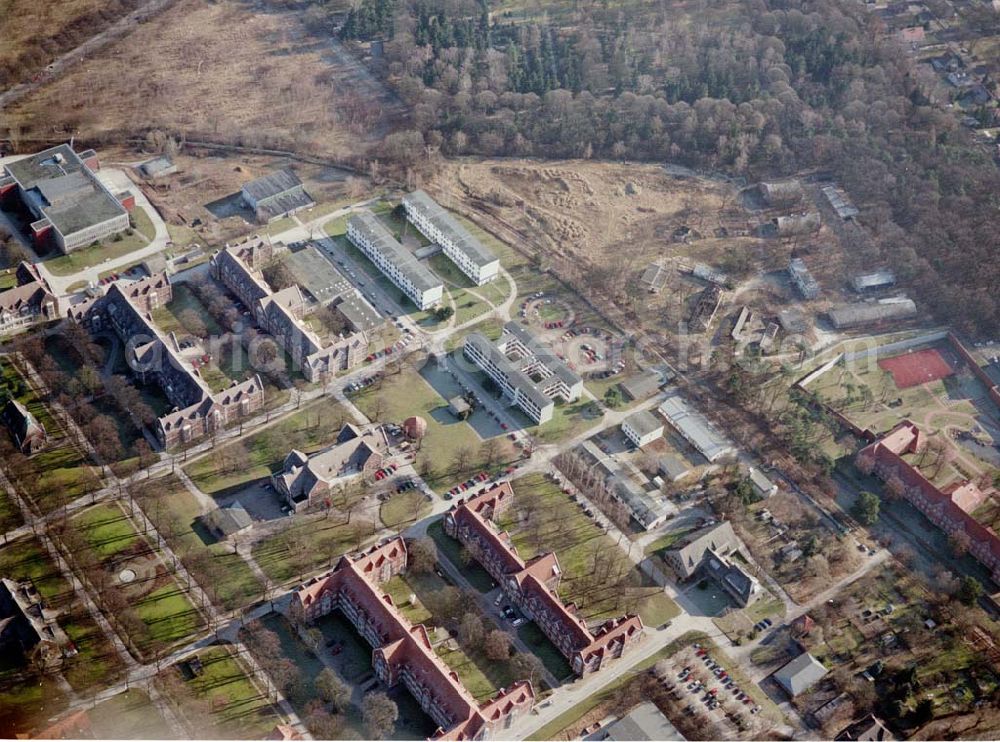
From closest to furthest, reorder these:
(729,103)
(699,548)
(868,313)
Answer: (699,548) → (868,313) → (729,103)

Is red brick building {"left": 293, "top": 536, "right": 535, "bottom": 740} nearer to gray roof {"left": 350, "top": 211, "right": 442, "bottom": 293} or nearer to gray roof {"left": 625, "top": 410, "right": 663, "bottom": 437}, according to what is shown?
gray roof {"left": 625, "top": 410, "right": 663, "bottom": 437}

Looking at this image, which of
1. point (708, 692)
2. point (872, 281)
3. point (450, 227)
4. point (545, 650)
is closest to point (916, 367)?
point (872, 281)

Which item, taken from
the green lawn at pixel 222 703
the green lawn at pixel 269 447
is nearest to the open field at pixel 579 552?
the green lawn at pixel 269 447

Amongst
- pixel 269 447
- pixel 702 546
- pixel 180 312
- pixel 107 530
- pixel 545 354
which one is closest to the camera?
pixel 107 530

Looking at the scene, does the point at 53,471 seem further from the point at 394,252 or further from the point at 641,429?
the point at 641,429

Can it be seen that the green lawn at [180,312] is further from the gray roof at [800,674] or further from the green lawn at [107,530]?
the gray roof at [800,674]

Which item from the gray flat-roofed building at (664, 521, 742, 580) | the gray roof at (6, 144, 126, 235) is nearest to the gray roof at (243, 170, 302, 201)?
the gray roof at (6, 144, 126, 235)
